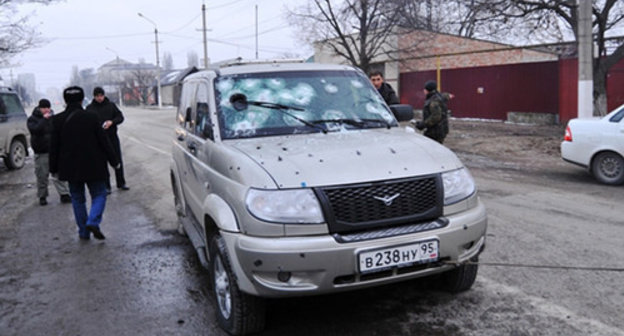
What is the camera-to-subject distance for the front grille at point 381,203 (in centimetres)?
333

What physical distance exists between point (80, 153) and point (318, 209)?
4.02 m

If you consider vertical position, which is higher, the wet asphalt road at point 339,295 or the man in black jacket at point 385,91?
the man in black jacket at point 385,91

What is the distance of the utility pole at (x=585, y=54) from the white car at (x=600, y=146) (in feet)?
16.6

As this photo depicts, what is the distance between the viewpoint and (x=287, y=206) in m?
3.32

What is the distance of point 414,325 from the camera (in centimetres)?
375

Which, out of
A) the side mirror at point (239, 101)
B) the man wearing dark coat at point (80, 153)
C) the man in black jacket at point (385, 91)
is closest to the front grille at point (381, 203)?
the side mirror at point (239, 101)

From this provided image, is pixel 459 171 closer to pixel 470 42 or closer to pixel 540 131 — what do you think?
pixel 540 131

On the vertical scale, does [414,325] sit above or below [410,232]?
below

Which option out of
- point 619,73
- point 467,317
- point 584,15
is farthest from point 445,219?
point 619,73

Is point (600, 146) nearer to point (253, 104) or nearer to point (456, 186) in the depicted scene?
point (456, 186)

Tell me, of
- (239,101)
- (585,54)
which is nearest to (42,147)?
(239,101)

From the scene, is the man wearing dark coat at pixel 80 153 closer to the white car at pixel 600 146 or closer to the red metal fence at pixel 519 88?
the white car at pixel 600 146

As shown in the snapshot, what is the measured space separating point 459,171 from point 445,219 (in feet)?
1.38

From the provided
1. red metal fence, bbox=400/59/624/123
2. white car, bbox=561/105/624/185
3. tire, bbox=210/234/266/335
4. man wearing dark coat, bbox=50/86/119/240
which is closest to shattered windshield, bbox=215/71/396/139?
tire, bbox=210/234/266/335
